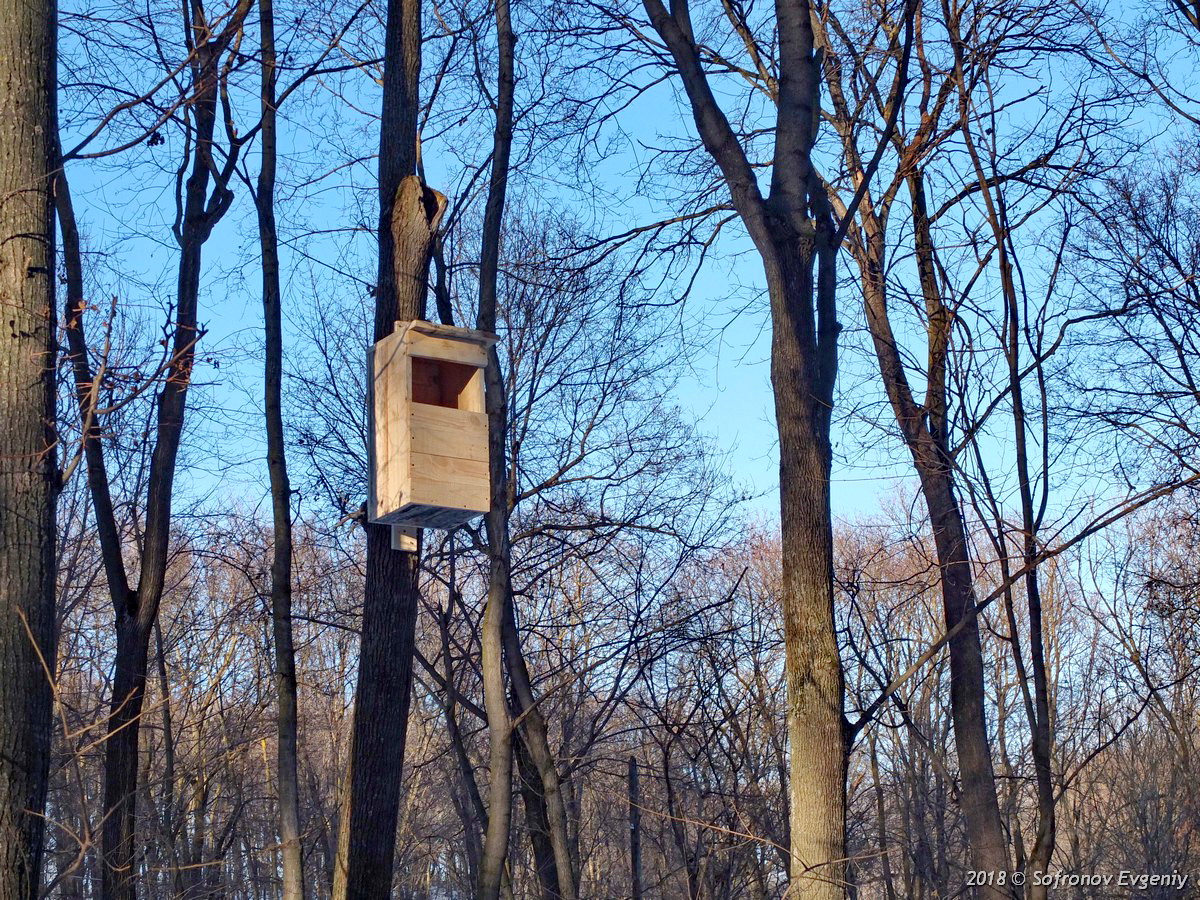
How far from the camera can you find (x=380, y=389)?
4746mm

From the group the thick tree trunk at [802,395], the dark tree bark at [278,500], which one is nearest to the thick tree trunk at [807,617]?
the thick tree trunk at [802,395]

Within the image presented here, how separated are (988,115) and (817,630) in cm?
310

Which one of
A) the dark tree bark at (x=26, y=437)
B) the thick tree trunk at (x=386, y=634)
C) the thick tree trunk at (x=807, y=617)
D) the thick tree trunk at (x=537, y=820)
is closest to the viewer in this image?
the dark tree bark at (x=26, y=437)

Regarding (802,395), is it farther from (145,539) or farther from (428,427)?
(145,539)

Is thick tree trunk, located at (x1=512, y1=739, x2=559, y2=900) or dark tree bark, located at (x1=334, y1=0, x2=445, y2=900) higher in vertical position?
dark tree bark, located at (x1=334, y1=0, x2=445, y2=900)

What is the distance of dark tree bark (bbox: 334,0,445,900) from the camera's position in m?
5.07

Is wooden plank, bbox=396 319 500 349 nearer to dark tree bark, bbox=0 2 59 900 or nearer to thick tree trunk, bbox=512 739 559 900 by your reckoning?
dark tree bark, bbox=0 2 59 900

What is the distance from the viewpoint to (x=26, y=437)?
333 cm

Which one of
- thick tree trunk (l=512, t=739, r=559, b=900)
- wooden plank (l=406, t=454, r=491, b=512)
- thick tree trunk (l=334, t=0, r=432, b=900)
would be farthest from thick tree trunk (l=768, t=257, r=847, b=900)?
thick tree trunk (l=512, t=739, r=559, b=900)

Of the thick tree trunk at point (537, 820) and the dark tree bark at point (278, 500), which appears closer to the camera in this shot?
the dark tree bark at point (278, 500)

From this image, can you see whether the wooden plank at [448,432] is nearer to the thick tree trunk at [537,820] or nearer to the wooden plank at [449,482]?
the wooden plank at [449,482]

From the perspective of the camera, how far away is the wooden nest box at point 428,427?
4.47 m

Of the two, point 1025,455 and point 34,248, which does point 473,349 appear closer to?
point 34,248

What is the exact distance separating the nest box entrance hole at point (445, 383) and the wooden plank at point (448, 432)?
133 millimetres
